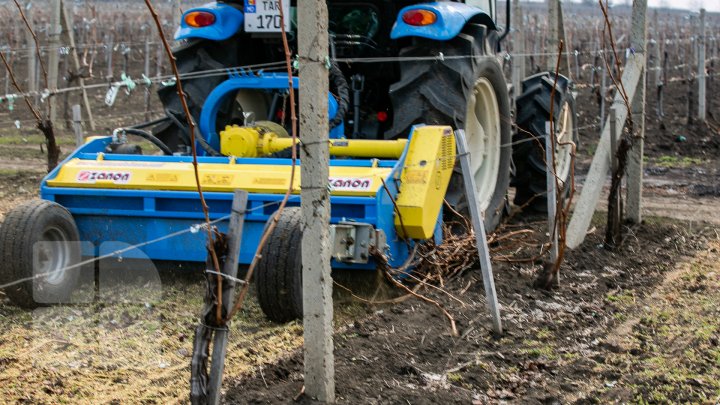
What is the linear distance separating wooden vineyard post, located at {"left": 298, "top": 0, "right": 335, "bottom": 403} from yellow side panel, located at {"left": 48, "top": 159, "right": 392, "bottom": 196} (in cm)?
178

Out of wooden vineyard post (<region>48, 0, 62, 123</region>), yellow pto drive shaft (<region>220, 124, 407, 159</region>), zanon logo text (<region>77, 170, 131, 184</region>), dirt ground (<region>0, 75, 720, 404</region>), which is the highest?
wooden vineyard post (<region>48, 0, 62, 123</region>)

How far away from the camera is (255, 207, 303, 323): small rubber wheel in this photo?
546 cm

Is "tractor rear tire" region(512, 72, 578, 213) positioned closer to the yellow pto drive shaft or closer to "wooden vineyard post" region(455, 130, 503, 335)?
→ the yellow pto drive shaft

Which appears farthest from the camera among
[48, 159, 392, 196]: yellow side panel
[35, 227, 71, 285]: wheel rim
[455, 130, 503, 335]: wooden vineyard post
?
[48, 159, 392, 196]: yellow side panel

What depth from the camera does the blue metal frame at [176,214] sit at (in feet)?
19.6

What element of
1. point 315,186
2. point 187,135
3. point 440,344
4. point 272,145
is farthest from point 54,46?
point 315,186

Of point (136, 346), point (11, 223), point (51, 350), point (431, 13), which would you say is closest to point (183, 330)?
point (136, 346)

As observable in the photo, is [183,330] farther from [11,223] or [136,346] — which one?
[11,223]

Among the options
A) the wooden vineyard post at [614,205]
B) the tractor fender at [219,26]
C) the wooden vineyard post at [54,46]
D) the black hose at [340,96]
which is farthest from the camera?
the wooden vineyard post at [54,46]

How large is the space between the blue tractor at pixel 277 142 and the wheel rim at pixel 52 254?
1cm

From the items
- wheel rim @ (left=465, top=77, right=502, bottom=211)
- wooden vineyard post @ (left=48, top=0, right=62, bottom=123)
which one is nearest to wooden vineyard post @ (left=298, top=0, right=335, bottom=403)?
wheel rim @ (left=465, top=77, right=502, bottom=211)

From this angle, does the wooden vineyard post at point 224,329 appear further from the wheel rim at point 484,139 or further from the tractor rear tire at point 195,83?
the wheel rim at point 484,139

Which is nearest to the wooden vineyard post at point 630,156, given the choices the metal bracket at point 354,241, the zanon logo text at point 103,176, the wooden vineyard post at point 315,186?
the metal bracket at point 354,241

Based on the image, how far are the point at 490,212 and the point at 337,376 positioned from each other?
11.1ft
